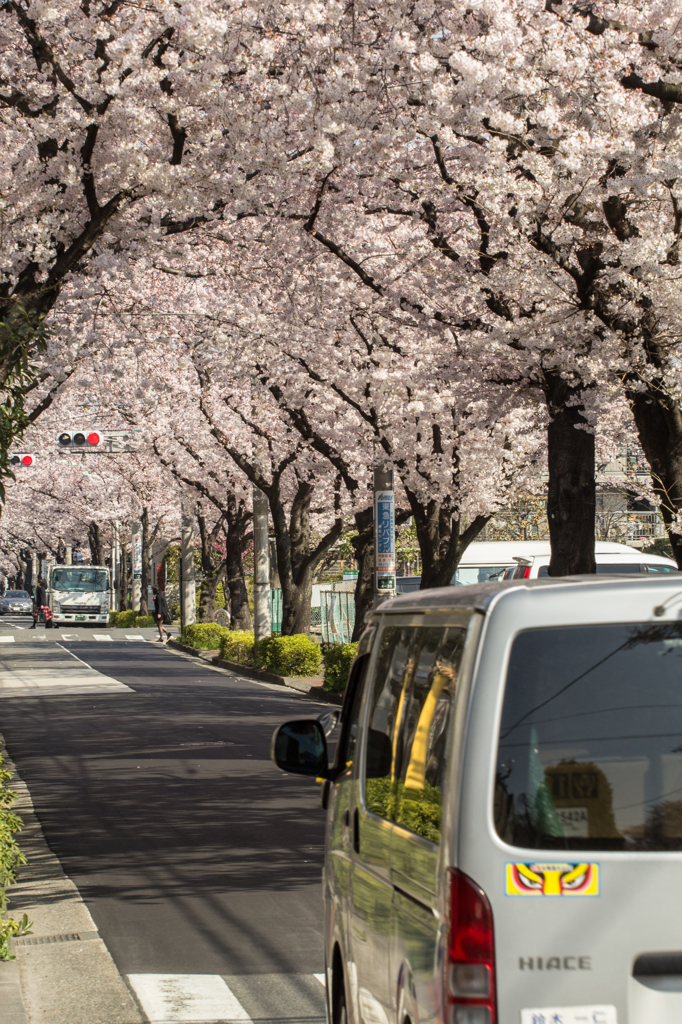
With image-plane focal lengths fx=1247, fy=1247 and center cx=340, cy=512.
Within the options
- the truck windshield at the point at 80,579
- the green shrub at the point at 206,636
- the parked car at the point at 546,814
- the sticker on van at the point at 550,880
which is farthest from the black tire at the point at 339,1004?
the truck windshield at the point at 80,579

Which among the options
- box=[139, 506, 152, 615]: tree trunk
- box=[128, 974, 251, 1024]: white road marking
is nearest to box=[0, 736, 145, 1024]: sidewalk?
box=[128, 974, 251, 1024]: white road marking

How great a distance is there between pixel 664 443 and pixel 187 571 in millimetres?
34201

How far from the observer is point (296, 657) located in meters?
26.7

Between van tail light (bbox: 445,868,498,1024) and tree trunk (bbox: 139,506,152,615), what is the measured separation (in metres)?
51.4

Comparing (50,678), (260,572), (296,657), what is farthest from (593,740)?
(260,572)

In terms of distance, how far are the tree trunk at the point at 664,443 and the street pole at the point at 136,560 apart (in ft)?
149

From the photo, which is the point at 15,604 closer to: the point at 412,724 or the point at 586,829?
the point at 412,724

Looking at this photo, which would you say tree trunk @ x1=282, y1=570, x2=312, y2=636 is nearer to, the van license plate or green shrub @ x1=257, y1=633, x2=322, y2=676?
green shrub @ x1=257, y1=633, x2=322, y2=676

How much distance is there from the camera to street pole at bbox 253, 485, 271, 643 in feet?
97.4

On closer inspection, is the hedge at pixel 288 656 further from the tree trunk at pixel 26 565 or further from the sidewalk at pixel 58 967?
the tree trunk at pixel 26 565

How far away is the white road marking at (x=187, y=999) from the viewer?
5520mm

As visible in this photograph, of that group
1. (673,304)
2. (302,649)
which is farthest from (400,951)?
(302,649)

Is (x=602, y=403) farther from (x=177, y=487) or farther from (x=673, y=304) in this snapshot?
(x=177, y=487)

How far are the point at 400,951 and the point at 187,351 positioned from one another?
24.0 metres
